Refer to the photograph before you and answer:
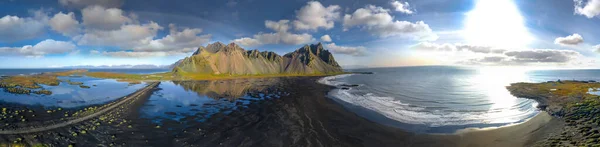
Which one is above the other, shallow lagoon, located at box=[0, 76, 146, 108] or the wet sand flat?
shallow lagoon, located at box=[0, 76, 146, 108]

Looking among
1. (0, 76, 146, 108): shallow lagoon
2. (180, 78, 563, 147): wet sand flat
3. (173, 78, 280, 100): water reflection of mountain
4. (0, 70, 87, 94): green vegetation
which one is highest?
(0, 70, 87, 94): green vegetation

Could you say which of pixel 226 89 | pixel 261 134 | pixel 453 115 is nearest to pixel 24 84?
pixel 226 89

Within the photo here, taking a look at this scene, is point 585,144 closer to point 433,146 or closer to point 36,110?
point 433,146

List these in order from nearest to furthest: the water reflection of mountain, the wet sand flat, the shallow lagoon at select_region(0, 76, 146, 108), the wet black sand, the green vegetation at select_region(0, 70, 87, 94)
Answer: the wet black sand
the wet sand flat
the shallow lagoon at select_region(0, 76, 146, 108)
the green vegetation at select_region(0, 70, 87, 94)
the water reflection of mountain

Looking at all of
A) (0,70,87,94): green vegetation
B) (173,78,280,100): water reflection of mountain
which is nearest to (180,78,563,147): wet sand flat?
(173,78,280,100): water reflection of mountain

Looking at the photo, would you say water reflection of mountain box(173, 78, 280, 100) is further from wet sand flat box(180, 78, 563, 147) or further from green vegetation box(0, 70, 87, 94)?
green vegetation box(0, 70, 87, 94)

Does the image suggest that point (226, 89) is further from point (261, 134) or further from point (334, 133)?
point (334, 133)

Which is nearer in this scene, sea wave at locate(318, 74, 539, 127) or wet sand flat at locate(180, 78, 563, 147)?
wet sand flat at locate(180, 78, 563, 147)

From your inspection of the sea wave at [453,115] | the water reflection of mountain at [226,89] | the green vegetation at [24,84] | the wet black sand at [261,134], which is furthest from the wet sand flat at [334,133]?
the green vegetation at [24,84]

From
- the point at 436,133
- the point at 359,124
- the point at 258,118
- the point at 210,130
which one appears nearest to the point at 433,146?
the point at 436,133
